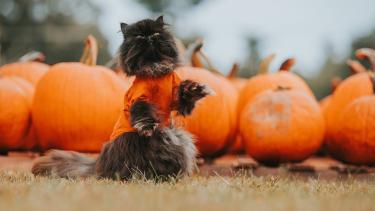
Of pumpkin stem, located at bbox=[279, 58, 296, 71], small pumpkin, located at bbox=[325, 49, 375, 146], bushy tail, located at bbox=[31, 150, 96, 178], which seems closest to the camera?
bushy tail, located at bbox=[31, 150, 96, 178]

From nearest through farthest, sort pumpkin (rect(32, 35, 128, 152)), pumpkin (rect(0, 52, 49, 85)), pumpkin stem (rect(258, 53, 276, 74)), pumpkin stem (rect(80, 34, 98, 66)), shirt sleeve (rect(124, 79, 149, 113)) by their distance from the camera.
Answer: shirt sleeve (rect(124, 79, 149, 113)) → pumpkin (rect(32, 35, 128, 152)) → pumpkin stem (rect(80, 34, 98, 66)) → pumpkin (rect(0, 52, 49, 85)) → pumpkin stem (rect(258, 53, 276, 74))

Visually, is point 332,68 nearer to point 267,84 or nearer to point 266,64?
point 266,64

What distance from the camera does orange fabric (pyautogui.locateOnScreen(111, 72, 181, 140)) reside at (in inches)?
152

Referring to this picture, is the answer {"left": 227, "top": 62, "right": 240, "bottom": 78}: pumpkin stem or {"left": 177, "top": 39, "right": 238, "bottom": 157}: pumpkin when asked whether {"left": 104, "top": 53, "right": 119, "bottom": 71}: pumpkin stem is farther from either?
{"left": 227, "top": 62, "right": 240, "bottom": 78}: pumpkin stem

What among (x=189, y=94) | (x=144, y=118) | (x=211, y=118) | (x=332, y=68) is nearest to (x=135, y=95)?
(x=144, y=118)

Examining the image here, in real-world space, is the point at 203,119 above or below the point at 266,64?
below

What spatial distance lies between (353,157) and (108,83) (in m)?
2.50

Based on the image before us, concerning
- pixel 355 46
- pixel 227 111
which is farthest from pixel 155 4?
pixel 227 111

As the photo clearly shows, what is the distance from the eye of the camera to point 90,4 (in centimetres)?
2747

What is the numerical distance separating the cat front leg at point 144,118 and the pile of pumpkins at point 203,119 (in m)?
2.00

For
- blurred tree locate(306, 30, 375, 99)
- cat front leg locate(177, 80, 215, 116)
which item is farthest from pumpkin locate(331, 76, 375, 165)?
blurred tree locate(306, 30, 375, 99)

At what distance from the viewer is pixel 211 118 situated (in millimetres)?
6141

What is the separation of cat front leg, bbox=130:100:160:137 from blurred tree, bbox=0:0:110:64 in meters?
17.2

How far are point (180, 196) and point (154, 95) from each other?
1079 millimetres
